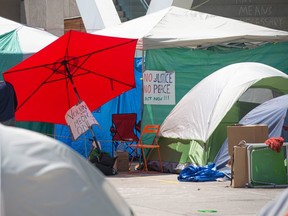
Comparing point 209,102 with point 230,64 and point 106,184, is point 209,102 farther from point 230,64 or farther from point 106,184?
point 106,184

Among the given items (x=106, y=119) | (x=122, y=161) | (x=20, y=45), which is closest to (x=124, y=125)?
(x=122, y=161)

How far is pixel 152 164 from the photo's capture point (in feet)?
56.3

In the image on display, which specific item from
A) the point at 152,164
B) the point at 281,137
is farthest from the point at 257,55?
the point at 281,137

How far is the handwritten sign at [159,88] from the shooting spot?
17636 millimetres

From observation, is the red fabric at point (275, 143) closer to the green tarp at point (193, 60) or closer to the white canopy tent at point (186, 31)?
the green tarp at point (193, 60)

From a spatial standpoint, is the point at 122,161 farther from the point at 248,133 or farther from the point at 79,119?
the point at 248,133

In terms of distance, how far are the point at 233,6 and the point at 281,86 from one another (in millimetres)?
11861

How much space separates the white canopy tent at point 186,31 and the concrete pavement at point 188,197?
2.85 meters

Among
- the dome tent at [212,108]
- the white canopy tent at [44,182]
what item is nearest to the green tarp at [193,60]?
the dome tent at [212,108]

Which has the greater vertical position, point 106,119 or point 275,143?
point 275,143

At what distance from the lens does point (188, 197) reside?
499 inches

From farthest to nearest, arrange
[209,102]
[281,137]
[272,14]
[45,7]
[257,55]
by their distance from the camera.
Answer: [45,7]
[272,14]
[257,55]
[209,102]
[281,137]

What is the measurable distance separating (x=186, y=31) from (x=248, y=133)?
396 centimetres

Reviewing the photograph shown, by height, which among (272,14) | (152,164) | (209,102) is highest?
(272,14)
